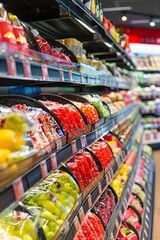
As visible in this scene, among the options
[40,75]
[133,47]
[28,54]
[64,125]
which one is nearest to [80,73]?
[64,125]

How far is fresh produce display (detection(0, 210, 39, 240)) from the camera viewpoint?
1.23m

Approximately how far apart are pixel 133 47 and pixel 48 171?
27.0 ft

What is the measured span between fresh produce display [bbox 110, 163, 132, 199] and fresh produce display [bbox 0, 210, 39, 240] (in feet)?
5.39

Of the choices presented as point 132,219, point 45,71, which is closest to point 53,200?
point 45,71

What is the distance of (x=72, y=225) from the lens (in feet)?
4.93

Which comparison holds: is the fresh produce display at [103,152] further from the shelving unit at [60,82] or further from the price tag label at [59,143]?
the price tag label at [59,143]

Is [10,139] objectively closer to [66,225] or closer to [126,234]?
[66,225]

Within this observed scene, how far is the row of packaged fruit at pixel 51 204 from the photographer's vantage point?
1.27m

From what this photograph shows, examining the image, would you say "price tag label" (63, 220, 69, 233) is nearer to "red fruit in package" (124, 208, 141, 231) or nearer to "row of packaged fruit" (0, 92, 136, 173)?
"row of packaged fruit" (0, 92, 136, 173)

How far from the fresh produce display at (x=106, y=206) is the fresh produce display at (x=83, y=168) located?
0.33 meters

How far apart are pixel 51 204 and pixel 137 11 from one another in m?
7.50

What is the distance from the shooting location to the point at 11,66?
1.03 meters

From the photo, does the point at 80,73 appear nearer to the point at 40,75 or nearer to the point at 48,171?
the point at 40,75

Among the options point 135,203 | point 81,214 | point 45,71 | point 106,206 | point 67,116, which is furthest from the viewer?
point 135,203
